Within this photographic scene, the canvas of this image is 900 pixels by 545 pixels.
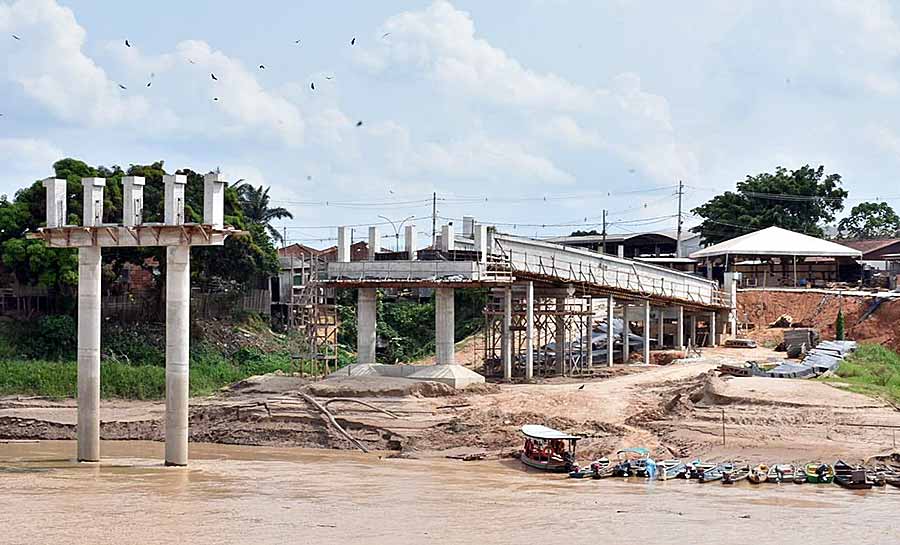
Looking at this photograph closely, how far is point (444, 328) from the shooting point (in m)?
51.7

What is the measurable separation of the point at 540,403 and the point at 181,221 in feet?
51.6

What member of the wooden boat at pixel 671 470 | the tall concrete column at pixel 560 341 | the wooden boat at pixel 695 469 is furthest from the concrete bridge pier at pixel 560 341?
the wooden boat at pixel 695 469

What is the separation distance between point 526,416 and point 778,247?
39.5 meters

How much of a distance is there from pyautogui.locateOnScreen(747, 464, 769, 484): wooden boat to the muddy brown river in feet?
1.84

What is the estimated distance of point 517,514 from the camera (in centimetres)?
2975

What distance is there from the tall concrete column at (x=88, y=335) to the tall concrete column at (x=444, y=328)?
53.1ft

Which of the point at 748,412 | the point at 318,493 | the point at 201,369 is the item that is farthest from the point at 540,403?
the point at 201,369

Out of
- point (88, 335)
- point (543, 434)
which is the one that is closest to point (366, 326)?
point (88, 335)

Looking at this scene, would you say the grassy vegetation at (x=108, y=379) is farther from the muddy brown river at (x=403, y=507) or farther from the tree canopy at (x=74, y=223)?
the muddy brown river at (x=403, y=507)

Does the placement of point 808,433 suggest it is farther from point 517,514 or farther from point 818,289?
point 818,289

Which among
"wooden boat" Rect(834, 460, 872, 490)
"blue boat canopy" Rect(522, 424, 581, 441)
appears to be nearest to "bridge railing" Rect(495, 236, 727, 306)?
"blue boat canopy" Rect(522, 424, 581, 441)

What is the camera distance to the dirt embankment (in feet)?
219

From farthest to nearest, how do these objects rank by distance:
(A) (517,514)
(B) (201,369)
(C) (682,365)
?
(B) (201,369) < (C) (682,365) < (A) (517,514)

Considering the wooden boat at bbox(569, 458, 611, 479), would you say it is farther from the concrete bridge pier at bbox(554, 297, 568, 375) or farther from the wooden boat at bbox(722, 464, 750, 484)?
the concrete bridge pier at bbox(554, 297, 568, 375)
